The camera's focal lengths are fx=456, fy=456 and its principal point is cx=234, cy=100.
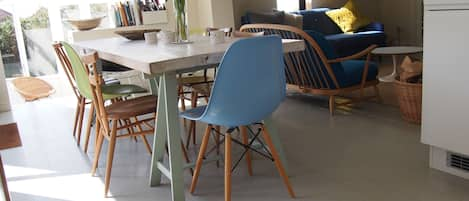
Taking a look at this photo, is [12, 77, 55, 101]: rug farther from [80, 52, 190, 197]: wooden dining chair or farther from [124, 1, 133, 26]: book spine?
[80, 52, 190, 197]: wooden dining chair

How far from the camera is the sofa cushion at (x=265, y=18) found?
241 inches

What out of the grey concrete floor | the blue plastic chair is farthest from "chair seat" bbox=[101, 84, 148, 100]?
the blue plastic chair

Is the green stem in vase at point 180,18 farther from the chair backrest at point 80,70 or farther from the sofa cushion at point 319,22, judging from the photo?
the sofa cushion at point 319,22

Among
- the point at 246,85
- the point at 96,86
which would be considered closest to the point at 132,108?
the point at 96,86

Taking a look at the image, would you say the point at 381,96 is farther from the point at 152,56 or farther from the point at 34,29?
the point at 34,29

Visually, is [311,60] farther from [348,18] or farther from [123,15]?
[348,18]

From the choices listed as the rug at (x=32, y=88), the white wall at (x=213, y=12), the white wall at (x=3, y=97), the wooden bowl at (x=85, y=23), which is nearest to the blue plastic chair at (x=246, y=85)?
the white wall at (x=213, y=12)

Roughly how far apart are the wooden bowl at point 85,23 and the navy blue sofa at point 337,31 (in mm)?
1996

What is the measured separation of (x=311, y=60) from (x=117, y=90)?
1.71m

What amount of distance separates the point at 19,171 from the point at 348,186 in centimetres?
218

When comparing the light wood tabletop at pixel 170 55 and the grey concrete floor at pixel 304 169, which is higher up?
the light wood tabletop at pixel 170 55

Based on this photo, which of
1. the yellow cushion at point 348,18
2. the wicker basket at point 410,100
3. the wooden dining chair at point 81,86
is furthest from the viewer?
the yellow cushion at point 348,18

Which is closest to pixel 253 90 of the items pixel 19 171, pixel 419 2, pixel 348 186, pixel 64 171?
pixel 348 186

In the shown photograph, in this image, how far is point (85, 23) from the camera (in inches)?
209
